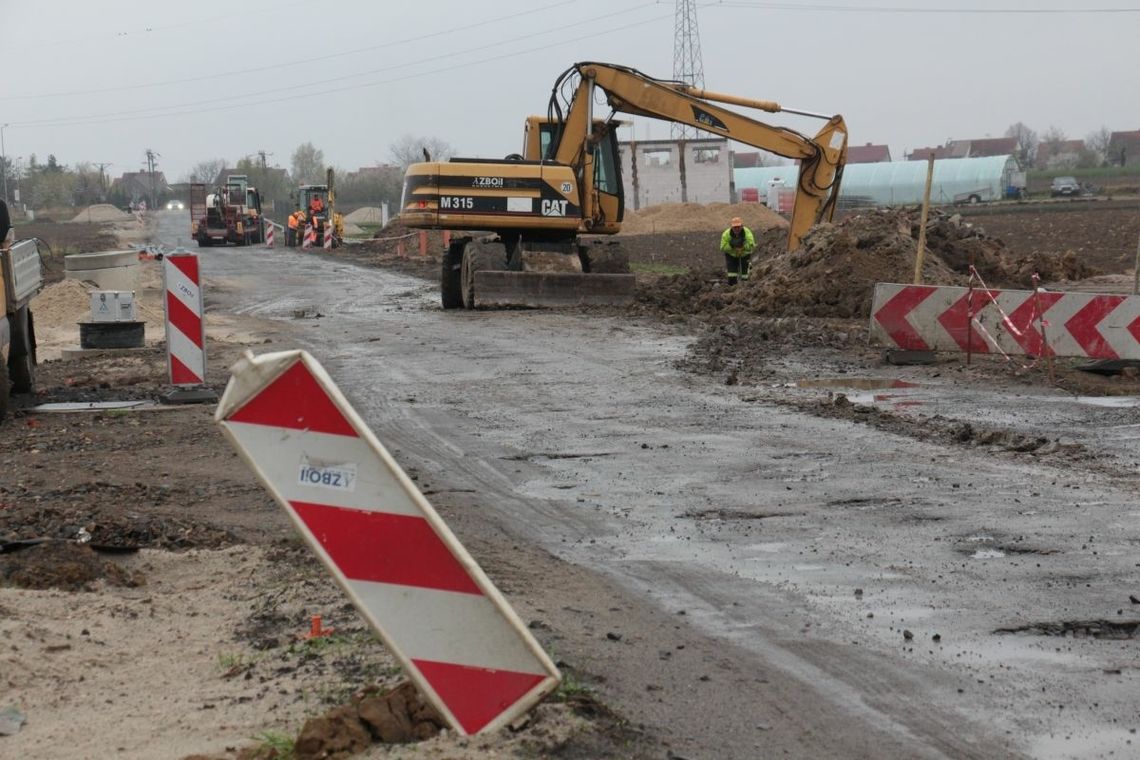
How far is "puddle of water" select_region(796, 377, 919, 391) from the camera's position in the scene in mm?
13983

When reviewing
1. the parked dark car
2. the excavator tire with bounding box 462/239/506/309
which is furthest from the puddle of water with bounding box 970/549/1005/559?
the parked dark car

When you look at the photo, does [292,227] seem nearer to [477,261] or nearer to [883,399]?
[477,261]

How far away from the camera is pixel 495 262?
78.2ft

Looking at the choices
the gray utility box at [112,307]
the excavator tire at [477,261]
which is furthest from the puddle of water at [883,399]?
the excavator tire at [477,261]

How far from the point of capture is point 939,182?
88.2 m

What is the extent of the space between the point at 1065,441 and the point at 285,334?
12.4m

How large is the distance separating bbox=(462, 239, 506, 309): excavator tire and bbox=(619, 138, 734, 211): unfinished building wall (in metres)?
47.8

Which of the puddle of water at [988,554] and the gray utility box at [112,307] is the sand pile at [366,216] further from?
the puddle of water at [988,554]

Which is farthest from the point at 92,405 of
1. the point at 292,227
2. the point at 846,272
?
the point at 292,227

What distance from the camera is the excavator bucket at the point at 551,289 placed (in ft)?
76.2

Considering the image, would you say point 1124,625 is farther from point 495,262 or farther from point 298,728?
point 495,262

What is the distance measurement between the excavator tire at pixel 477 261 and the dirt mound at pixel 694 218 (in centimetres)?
3681

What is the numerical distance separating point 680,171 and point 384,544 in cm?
6884

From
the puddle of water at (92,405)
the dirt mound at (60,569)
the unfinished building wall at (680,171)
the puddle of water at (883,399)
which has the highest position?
the unfinished building wall at (680,171)
